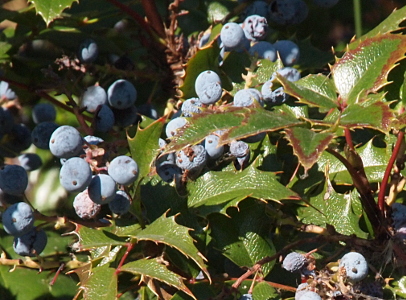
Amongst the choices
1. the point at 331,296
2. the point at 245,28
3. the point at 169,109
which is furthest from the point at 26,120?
the point at 331,296

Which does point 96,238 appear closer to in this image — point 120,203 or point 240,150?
point 120,203

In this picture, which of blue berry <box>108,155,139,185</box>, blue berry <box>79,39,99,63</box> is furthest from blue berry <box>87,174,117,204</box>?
blue berry <box>79,39,99,63</box>

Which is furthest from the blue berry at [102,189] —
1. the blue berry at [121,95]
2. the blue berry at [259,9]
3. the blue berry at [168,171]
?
the blue berry at [259,9]

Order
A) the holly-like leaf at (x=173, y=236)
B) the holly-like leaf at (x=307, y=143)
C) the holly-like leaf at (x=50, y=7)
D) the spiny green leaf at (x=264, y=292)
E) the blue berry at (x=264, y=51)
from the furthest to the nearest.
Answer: the blue berry at (x=264, y=51), the holly-like leaf at (x=50, y=7), the spiny green leaf at (x=264, y=292), the holly-like leaf at (x=173, y=236), the holly-like leaf at (x=307, y=143)

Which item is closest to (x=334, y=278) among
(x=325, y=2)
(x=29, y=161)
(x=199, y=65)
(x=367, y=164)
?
(x=367, y=164)

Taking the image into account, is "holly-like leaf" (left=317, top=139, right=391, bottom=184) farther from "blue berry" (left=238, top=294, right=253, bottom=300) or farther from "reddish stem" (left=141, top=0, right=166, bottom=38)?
"reddish stem" (left=141, top=0, right=166, bottom=38)

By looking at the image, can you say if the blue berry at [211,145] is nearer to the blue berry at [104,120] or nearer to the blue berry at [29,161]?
the blue berry at [104,120]
